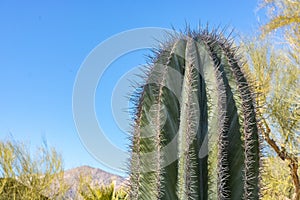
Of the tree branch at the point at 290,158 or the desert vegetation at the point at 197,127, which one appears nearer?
the desert vegetation at the point at 197,127

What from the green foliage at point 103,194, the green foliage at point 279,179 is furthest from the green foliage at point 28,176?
the green foliage at point 279,179

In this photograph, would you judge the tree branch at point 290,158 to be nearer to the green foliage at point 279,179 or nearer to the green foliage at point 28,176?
the green foliage at point 279,179

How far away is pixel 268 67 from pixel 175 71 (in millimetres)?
6409

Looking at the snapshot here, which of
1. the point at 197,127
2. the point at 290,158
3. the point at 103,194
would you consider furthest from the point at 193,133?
the point at 103,194

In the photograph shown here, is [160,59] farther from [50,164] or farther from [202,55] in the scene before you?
[50,164]

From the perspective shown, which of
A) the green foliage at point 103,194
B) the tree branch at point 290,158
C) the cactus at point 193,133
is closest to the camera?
the cactus at point 193,133

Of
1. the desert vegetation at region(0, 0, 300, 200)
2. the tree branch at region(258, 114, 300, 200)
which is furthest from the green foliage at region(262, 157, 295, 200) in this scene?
the desert vegetation at region(0, 0, 300, 200)

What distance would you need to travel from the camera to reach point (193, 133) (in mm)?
1654

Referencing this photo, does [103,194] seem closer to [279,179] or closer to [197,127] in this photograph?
[279,179]

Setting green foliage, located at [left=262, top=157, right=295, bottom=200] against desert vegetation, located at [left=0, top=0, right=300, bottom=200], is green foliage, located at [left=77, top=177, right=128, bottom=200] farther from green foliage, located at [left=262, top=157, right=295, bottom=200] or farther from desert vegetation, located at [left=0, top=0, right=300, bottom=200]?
desert vegetation, located at [left=0, top=0, right=300, bottom=200]

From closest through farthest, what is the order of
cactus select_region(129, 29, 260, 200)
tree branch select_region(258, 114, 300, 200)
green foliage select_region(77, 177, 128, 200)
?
cactus select_region(129, 29, 260, 200), tree branch select_region(258, 114, 300, 200), green foliage select_region(77, 177, 128, 200)

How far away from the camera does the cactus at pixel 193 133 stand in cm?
164

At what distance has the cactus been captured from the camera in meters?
1.64

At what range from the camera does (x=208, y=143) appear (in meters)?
1.68
